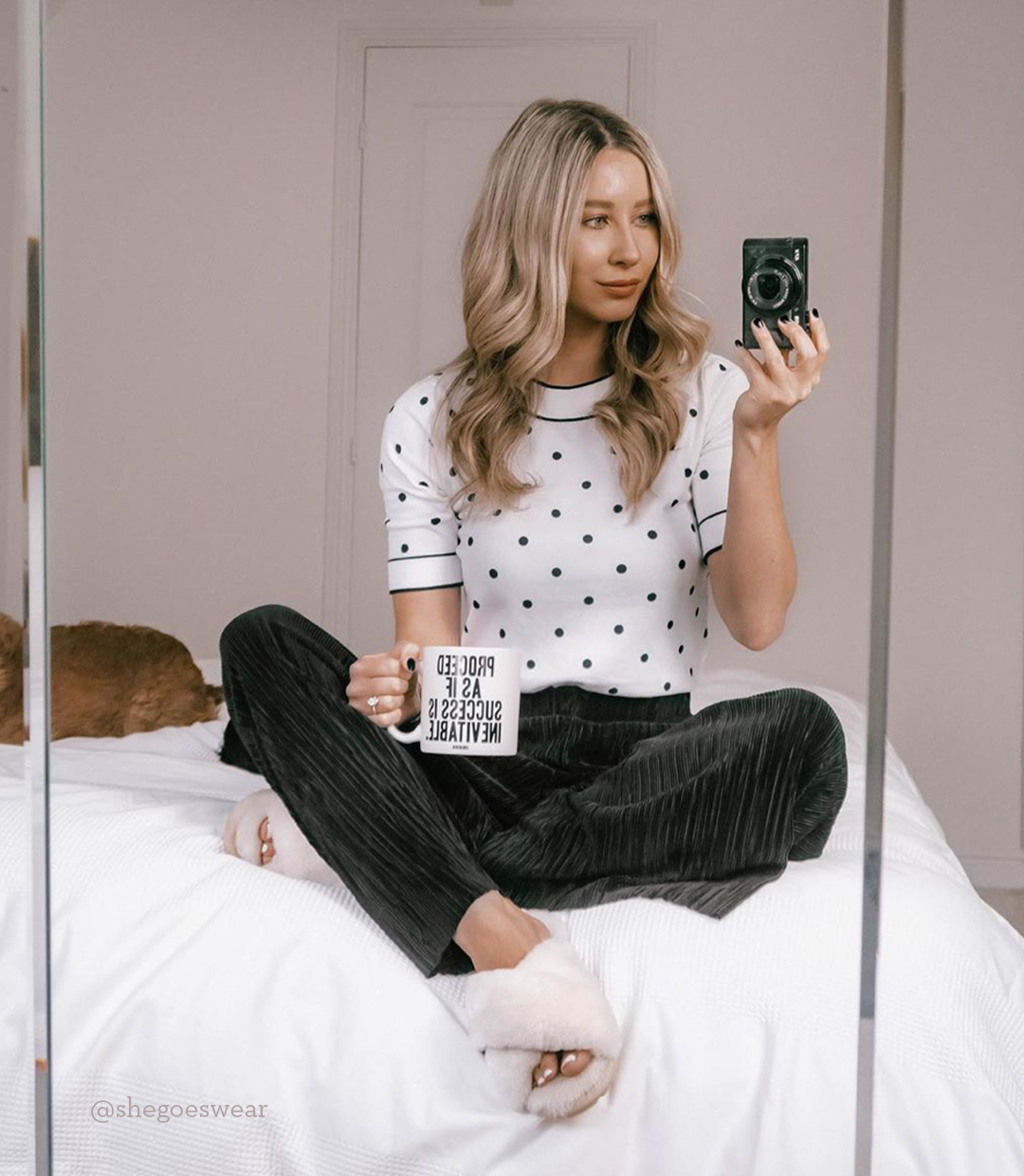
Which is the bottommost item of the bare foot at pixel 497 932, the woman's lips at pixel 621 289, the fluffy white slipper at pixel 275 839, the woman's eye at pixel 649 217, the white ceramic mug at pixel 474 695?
the bare foot at pixel 497 932

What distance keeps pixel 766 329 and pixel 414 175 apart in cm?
30

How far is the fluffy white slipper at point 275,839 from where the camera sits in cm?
109

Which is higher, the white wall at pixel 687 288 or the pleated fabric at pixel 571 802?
the white wall at pixel 687 288

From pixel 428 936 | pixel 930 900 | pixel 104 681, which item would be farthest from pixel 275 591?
pixel 930 900

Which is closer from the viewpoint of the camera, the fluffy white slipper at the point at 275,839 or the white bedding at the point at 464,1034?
the white bedding at the point at 464,1034

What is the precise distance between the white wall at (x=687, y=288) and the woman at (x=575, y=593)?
1.3 inches

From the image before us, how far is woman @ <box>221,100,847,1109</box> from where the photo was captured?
0.99m

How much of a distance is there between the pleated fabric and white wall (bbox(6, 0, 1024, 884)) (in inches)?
2.2

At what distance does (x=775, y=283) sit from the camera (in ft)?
3.25

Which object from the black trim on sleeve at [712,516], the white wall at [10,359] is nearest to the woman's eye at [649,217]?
the black trim on sleeve at [712,516]

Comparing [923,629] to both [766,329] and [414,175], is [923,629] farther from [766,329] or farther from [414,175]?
[414,175]

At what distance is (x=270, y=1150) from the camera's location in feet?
3.24

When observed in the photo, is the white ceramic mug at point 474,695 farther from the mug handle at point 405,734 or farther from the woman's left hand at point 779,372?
the woman's left hand at point 779,372

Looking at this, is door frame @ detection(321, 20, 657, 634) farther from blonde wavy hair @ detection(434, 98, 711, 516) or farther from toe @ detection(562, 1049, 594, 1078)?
toe @ detection(562, 1049, 594, 1078)
